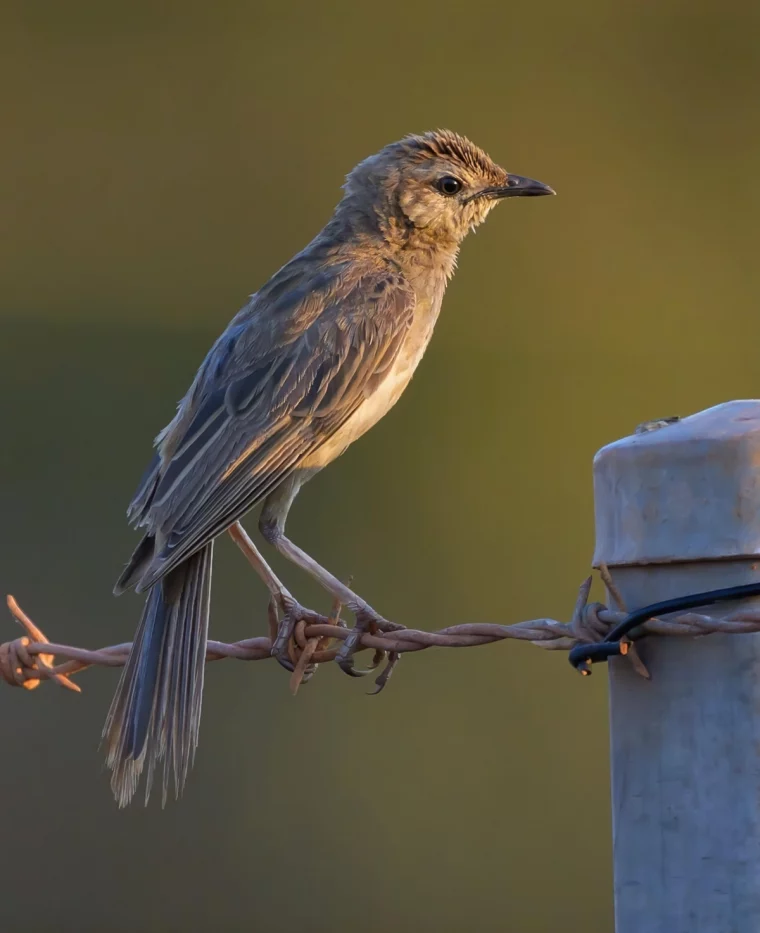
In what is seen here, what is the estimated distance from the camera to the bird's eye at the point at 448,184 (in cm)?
524

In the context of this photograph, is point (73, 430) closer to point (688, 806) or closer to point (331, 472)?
point (331, 472)

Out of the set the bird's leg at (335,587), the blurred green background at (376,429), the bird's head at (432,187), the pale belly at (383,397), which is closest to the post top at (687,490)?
the bird's leg at (335,587)

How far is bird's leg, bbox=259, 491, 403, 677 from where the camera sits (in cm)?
350

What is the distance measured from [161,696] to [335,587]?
58 centimetres

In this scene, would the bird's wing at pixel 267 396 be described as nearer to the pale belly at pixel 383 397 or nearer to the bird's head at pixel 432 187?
the pale belly at pixel 383 397

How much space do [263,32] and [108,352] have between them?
339cm

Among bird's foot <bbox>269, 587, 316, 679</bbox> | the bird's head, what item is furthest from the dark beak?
bird's foot <bbox>269, 587, 316, 679</bbox>

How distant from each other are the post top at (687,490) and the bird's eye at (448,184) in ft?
9.83

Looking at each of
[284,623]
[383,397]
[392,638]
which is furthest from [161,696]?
[383,397]

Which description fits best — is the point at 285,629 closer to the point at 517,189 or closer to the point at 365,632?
the point at 365,632

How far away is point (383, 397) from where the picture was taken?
4.72 m

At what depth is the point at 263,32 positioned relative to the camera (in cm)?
1188

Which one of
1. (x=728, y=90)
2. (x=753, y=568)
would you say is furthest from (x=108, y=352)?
(x=753, y=568)

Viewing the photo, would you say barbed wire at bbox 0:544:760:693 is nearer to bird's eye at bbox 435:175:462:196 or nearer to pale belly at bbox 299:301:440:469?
pale belly at bbox 299:301:440:469
